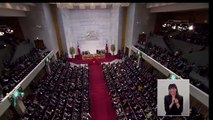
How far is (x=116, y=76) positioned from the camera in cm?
1958

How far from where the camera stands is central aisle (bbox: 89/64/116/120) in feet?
43.9

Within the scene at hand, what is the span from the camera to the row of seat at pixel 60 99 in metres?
12.6

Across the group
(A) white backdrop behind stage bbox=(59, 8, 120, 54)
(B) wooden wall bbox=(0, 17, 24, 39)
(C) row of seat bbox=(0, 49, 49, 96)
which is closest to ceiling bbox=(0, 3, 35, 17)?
(B) wooden wall bbox=(0, 17, 24, 39)

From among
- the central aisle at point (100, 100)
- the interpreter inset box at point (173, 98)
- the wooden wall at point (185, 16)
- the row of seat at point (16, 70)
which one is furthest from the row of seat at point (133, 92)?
the interpreter inset box at point (173, 98)

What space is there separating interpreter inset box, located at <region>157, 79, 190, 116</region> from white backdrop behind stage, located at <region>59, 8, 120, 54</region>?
25380 millimetres

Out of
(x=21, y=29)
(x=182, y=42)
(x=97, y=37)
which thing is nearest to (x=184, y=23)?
(x=182, y=42)

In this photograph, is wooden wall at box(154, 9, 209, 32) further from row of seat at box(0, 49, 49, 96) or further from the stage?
row of seat at box(0, 49, 49, 96)

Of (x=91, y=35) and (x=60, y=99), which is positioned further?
(x=91, y=35)

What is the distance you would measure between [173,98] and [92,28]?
2747 cm

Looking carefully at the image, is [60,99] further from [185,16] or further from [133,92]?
[185,16]

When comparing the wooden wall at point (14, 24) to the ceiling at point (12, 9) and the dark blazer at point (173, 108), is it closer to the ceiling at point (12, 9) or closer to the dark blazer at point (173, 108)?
the ceiling at point (12, 9)

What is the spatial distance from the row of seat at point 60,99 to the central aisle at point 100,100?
0.66m

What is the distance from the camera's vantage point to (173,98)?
193 inches

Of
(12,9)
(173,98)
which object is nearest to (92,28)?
(12,9)
